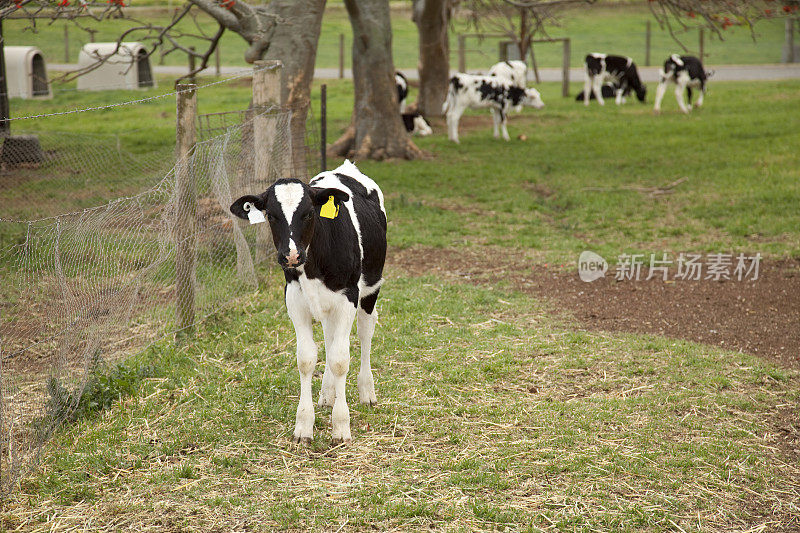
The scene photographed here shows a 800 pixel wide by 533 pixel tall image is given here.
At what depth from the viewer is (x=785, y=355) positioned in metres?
6.66

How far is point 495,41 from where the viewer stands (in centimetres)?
4541

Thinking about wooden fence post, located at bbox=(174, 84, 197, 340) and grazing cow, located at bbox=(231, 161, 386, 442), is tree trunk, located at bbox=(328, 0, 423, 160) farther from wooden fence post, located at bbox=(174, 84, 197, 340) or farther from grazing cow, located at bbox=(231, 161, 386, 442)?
grazing cow, located at bbox=(231, 161, 386, 442)

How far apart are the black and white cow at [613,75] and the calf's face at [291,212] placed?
1948cm

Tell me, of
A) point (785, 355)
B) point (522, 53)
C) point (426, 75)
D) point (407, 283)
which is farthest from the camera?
point (522, 53)

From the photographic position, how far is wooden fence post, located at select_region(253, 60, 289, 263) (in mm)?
8219

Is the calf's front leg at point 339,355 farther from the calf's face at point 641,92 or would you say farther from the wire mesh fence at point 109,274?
the calf's face at point 641,92

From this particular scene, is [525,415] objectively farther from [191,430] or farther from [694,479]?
[191,430]

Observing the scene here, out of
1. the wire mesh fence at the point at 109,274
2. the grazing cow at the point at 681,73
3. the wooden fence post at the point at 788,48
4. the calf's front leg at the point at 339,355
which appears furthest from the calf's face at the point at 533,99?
the wooden fence post at the point at 788,48

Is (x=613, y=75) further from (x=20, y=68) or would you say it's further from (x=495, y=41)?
(x=495, y=41)

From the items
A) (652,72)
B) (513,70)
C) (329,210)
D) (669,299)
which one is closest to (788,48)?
(652,72)

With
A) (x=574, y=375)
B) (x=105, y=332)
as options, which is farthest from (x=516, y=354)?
(x=105, y=332)

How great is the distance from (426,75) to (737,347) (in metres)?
14.9

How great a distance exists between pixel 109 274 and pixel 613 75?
1897 cm

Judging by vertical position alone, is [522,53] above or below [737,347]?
above
